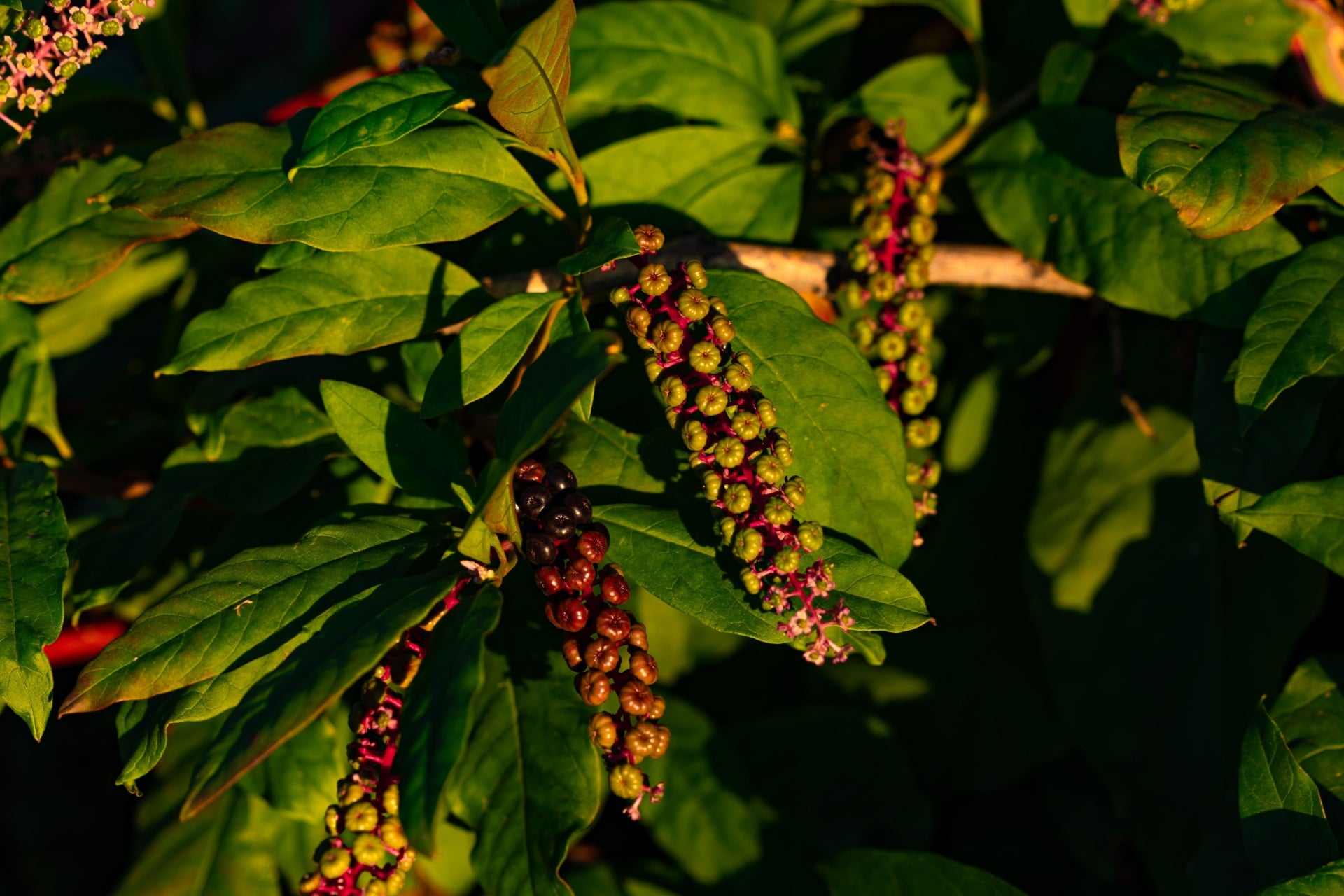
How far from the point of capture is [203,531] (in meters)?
2.28

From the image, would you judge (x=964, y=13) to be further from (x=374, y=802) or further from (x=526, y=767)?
(x=374, y=802)

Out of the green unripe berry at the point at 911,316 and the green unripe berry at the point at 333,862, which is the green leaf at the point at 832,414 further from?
the green unripe berry at the point at 333,862

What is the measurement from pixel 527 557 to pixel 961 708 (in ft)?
5.70

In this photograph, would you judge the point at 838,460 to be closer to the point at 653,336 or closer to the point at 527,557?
the point at 653,336

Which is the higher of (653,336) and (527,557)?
(653,336)

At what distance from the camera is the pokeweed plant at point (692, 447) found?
1.34 meters

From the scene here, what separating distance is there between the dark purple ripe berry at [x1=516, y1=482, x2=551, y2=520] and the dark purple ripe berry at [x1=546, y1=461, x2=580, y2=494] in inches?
1.1

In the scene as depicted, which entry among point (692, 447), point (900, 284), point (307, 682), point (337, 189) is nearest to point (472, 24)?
point (337, 189)

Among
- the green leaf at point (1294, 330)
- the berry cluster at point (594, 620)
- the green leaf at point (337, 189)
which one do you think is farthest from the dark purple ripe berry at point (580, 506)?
the green leaf at point (1294, 330)

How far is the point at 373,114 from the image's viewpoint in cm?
133

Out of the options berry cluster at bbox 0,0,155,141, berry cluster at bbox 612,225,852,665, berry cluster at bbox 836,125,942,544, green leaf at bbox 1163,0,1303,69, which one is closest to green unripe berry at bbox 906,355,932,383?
berry cluster at bbox 836,125,942,544

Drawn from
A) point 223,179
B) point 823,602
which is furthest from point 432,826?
point 223,179

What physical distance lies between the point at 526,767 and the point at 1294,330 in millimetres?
1490

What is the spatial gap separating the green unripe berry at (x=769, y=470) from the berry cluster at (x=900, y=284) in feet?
1.60
